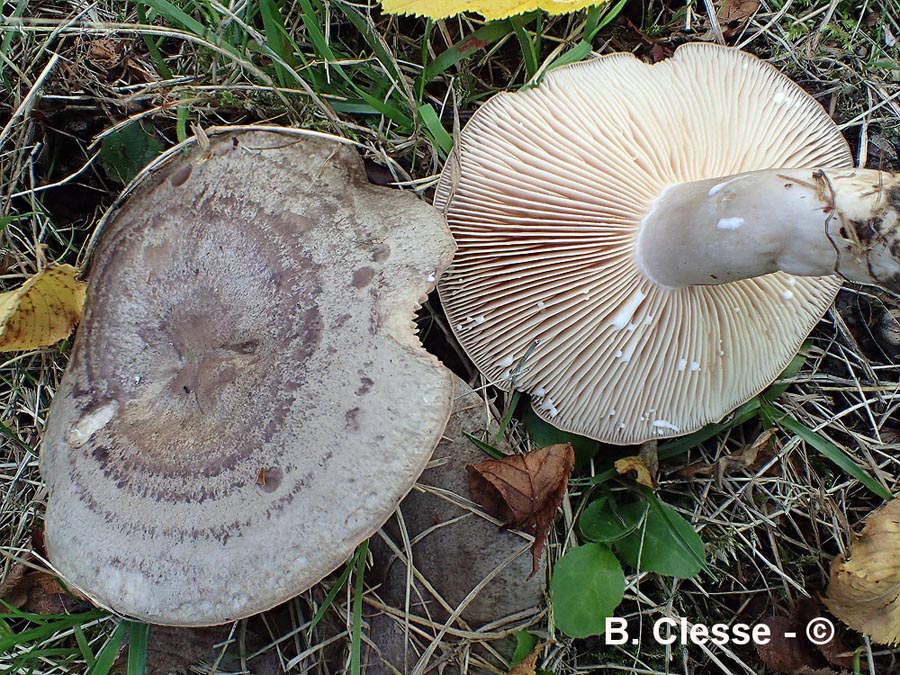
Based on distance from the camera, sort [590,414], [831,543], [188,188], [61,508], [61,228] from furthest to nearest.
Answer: [61,228] → [831,543] → [590,414] → [188,188] → [61,508]

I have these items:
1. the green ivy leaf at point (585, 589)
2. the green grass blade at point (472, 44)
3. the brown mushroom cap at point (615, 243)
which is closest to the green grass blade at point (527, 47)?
the green grass blade at point (472, 44)

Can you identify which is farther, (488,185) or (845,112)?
(845,112)

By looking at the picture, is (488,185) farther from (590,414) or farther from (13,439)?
(13,439)

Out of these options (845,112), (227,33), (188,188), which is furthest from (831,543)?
(227,33)

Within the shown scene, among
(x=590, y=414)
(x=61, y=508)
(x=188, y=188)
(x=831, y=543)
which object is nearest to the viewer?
(x=61, y=508)

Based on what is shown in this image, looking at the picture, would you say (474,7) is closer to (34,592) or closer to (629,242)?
(629,242)

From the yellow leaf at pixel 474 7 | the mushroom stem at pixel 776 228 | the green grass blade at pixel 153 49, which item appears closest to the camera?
the mushroom stem at pixel 776 228

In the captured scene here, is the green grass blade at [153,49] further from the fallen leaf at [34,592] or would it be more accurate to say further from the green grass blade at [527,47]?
the fallen leaf at [34,592]

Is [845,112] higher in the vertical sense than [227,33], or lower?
lower

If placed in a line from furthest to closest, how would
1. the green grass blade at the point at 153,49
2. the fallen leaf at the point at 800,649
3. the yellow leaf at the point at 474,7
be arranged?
1. the green grass blade at the point at 153,49
2. the fallen leaf at the point at 800,649
3. the yellow leaf at the point at 474,7
